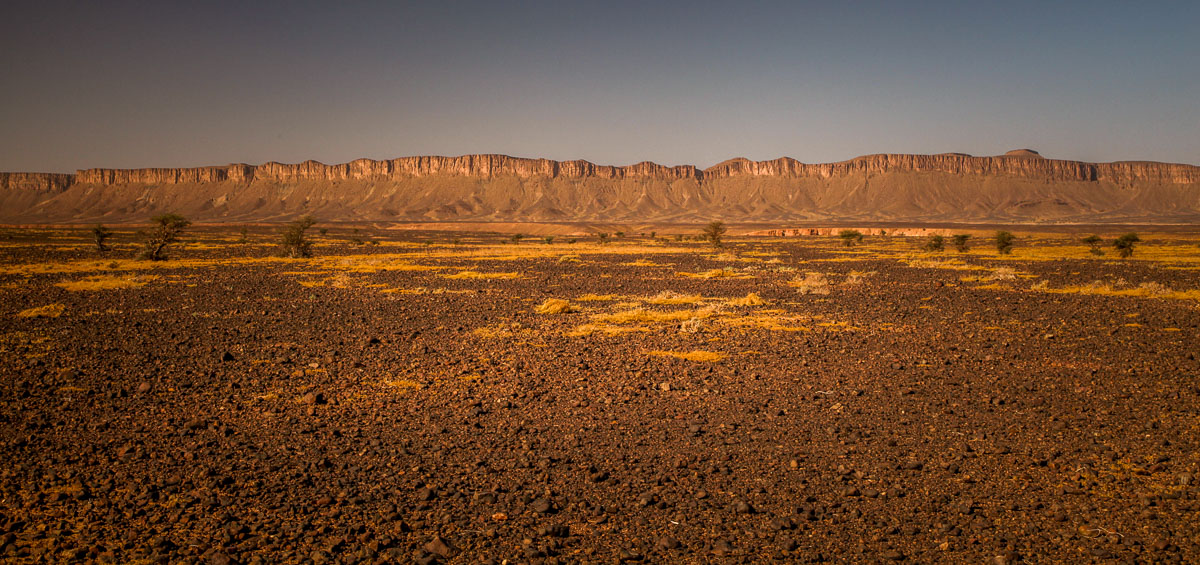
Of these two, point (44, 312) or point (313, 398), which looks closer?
point (313, 398)

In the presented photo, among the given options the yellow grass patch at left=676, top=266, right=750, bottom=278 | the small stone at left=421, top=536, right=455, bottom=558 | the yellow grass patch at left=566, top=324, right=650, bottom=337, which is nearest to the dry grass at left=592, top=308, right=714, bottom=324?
the yellow grass patch at left=566, top=324, right=650, bottom=337

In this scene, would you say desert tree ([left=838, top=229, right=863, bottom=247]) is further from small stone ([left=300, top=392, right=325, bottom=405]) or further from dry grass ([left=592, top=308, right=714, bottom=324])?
small stone ([left=300, top=392, right=325, bottom=405])

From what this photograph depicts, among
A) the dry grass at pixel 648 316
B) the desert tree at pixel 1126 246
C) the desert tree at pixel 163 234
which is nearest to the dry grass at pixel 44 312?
the dry grass at pixel 648 316

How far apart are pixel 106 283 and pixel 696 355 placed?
76.5 feet

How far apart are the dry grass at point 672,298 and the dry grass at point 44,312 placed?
50.4 ft

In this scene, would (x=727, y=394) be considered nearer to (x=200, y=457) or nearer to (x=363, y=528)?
(x=363, y=528)

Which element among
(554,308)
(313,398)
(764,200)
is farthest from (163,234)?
(764,200)

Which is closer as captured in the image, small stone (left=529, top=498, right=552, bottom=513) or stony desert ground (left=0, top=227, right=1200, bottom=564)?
stony desert ground (left=0, top=227, right=1200, bottom=564)

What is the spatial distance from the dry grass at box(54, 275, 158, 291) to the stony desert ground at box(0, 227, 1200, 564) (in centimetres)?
732

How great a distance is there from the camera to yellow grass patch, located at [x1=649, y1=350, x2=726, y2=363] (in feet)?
36.5

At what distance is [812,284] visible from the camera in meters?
23.5

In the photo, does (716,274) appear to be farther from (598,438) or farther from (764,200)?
(764,200)

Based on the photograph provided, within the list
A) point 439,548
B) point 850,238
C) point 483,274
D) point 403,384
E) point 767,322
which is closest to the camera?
point 439,548

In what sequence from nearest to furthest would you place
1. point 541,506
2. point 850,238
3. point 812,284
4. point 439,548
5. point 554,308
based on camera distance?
1. point 439,548
2. point 541,506
3. point 554,308
4. point 812,284
5. point 850,238
